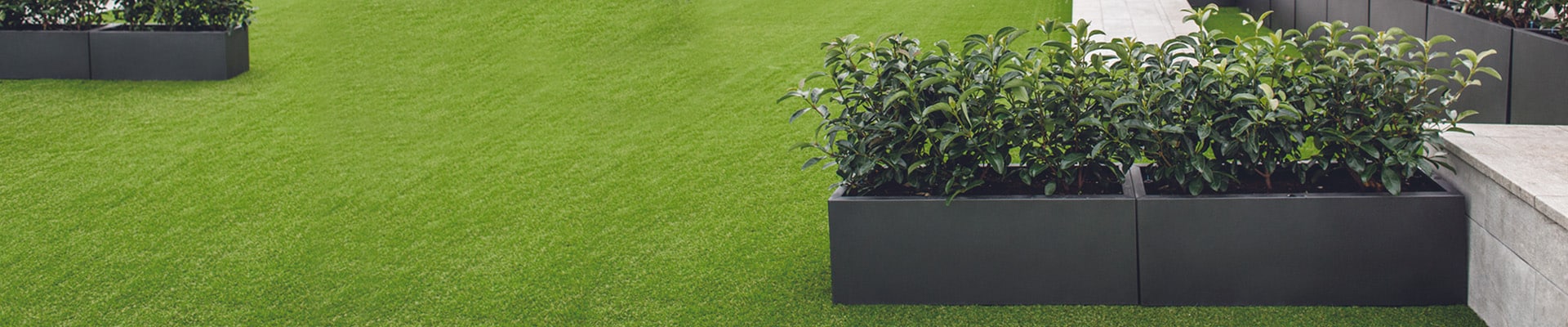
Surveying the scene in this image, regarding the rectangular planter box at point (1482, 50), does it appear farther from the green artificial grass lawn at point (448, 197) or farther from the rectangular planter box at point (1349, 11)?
the green artificial grass lawn at point (448, 197)

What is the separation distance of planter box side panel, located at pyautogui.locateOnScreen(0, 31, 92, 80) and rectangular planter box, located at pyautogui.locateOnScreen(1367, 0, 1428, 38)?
748 cm

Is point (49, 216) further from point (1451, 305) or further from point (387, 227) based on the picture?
point (1451, 305)

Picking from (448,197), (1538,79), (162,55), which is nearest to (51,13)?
(162,55)

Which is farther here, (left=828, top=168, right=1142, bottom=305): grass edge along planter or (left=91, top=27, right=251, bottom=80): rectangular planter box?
(left=91, top=27, right=251, bottom=80): rectangular planter box

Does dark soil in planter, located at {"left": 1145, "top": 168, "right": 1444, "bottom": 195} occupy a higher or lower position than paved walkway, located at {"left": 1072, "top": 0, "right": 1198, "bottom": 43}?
lower

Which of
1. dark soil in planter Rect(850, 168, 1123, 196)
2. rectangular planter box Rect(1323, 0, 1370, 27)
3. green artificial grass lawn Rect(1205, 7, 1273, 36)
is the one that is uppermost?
rectangular planter box Rect(1323, 0, 1370, 27)

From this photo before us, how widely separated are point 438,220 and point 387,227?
174mm

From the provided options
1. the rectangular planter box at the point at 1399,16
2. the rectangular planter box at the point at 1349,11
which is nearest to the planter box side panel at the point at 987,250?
the rectangular planter box at the point at 1399,16

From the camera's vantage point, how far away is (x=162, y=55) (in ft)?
25.2

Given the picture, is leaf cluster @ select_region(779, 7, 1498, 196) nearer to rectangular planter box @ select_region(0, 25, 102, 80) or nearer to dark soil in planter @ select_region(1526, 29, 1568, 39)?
dark soil in planter @ select_region(1526, 29, 1568, 39)

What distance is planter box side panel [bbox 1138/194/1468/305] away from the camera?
3.12 m

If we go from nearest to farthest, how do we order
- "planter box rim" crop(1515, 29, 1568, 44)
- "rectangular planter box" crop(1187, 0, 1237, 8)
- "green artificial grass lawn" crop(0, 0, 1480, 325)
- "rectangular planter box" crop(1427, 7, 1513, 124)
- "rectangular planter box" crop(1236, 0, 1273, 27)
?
"green artificial grass lawn" crop(0, 0, 1480, 325), "planter box rim" crop(1515, 29, 1568, 44), "rectangular planter box" crop(1427, 7, 1513, 124), "rectangular planter box" crop(1236, 0, 1273, 27), "rectangular planter box" crop(1187, 0, 1237, 8)

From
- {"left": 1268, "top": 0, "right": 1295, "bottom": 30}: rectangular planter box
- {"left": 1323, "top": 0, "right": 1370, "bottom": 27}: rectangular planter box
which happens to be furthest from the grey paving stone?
{"left": 1268, "top": 0, "right": 1295, "bottom": 30}: rectangular planter box

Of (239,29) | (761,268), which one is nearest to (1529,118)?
(761,268)
